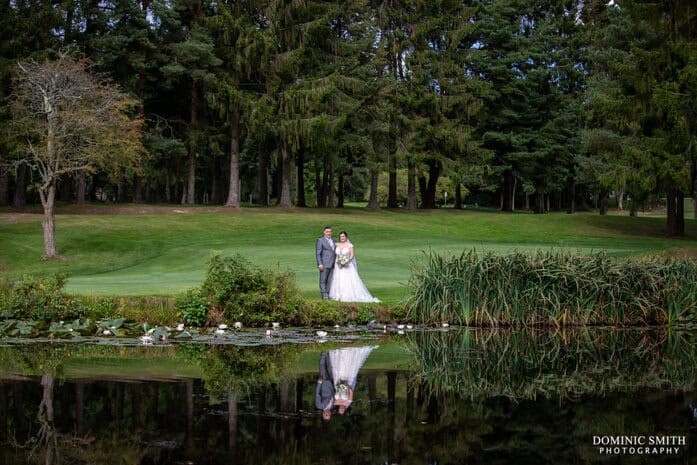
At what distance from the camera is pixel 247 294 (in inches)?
800

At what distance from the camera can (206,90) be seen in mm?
55438

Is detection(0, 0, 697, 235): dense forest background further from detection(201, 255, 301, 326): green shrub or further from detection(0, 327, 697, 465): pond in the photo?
detection(0, 327, 697, 465): pond

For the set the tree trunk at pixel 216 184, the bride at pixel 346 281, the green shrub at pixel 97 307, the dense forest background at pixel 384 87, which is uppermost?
the dense forest background at pixel 384 87

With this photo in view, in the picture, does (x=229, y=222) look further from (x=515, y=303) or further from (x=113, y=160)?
(x=515, y=303)

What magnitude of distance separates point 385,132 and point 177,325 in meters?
43.9

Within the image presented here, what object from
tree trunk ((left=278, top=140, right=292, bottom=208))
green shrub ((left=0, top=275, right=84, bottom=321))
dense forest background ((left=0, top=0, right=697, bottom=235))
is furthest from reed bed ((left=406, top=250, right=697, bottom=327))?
tree trunk ((left=278, top=140, right=292, bottom=208))

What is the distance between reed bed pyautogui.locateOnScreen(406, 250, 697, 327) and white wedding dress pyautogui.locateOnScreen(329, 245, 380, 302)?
142cm

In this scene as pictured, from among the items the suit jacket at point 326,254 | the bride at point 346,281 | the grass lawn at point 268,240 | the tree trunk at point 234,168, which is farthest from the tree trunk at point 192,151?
the bride at point 346,281

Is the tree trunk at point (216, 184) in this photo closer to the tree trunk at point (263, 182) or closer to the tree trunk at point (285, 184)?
the tree trunk at point (263, 182)

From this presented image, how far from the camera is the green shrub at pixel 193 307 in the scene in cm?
1991

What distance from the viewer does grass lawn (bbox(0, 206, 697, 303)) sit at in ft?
93.6

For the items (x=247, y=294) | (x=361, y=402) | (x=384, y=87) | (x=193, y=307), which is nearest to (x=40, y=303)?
(x=193, y=307)

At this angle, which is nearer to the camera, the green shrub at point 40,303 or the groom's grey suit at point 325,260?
the green shrub at point 40,303

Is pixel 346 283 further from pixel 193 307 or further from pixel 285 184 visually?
pixel 285 184
